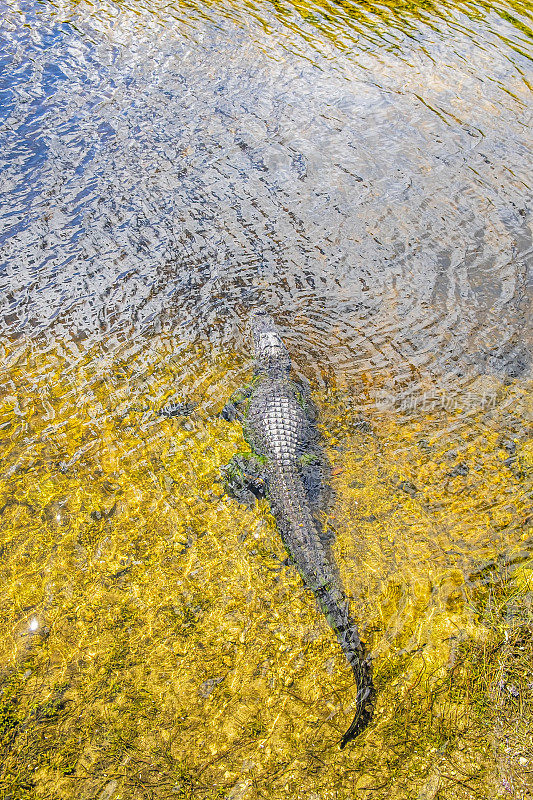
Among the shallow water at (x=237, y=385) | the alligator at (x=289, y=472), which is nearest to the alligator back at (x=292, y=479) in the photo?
the alligator at (x=289, y=472)

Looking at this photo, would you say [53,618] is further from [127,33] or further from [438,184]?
[127,33]

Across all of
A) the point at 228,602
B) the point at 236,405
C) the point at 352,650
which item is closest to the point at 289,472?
the point at 236,405

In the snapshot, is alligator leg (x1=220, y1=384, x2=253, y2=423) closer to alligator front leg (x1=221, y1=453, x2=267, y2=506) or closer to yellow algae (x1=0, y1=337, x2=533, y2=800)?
yellow algae (x1=0, y1=337, x2=533, y2=800)

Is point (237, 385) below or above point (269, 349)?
below

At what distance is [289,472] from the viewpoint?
471 cm

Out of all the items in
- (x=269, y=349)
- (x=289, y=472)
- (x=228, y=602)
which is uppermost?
(x=269, y=349)

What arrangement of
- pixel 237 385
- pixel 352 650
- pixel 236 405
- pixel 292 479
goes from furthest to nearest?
pixel 237 385, pixel 236 405, pixel 292 479, pixel 352 650

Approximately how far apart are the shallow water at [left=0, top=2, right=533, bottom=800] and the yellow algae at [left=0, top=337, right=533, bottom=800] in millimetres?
18

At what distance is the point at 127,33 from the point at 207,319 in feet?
26.9

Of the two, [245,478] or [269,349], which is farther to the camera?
[269,349]

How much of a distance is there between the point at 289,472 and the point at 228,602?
1257mm

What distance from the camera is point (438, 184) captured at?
789cm

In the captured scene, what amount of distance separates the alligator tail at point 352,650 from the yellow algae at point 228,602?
71mm

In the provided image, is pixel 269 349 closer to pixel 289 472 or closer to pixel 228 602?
pixel 289 472
